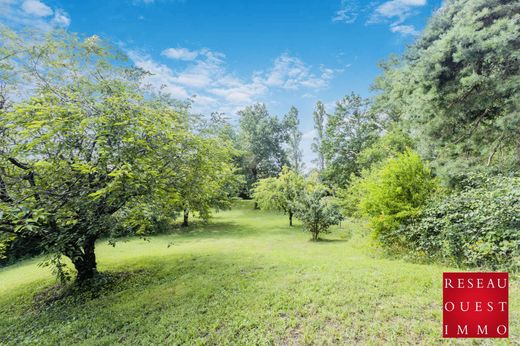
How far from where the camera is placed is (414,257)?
6211mm

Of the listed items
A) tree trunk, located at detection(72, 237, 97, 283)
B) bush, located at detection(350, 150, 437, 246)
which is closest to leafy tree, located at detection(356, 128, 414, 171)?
bush, located at detection(350, 150, 437, 246)

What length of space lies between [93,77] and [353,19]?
32.9 ft

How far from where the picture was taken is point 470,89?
22.4 feet

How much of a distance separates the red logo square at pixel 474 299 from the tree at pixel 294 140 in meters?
32.9

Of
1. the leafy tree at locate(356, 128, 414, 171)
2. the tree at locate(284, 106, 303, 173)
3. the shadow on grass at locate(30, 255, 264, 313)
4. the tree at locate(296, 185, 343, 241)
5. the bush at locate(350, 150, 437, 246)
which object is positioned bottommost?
the shadow on grass at locate(30, 255, 264, 313)

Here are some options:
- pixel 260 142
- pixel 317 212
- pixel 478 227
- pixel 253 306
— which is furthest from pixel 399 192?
pixel 260 142

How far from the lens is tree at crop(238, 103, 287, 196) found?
3084cm

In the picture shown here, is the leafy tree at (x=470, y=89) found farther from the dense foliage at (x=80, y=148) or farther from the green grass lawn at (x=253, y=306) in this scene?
the dense foliage at (x=80, y=148)

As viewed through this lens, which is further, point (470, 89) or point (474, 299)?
point (470, 89)

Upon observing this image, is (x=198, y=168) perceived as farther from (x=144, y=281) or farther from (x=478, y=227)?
(x=478, y=227)

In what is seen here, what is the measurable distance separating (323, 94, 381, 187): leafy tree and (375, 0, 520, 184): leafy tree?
1275cm

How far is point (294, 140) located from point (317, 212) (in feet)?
91.1

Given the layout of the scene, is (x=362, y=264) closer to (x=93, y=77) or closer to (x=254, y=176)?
(x=93, y=77)

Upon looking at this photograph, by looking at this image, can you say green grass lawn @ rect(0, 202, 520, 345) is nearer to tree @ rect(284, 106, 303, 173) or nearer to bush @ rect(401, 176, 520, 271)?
bush @ rect(401, 176, 520, 271)
